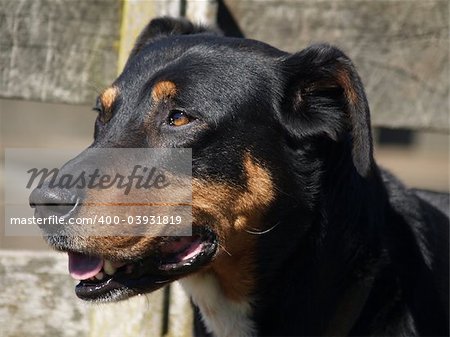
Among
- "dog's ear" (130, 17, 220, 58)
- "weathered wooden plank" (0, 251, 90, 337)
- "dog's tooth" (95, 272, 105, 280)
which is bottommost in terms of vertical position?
"weathered wooden plank" (0, 251, 90, 337)

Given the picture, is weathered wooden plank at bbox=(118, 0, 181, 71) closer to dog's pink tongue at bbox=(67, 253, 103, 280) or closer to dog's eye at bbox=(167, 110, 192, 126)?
dog's eye at bbox=(167, 110, 192, 126)

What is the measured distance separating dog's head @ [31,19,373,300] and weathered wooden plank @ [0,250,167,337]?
2.40ft

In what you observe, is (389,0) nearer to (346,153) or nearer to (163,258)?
(346,153)

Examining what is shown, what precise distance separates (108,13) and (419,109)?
1.48 m

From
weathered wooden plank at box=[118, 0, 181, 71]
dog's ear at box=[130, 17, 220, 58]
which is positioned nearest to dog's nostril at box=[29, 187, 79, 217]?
dog's ear at box=[130, 17, 220, 58]

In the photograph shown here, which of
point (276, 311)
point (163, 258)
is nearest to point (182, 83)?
point (163, 258)

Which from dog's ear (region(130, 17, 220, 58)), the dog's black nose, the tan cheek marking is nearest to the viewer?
the dog's black nose

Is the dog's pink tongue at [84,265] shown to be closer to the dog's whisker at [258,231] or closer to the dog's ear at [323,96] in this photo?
the dog's whisker at [258,231]

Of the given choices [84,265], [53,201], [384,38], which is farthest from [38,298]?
[384,38]

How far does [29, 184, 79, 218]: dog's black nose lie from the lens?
293cm

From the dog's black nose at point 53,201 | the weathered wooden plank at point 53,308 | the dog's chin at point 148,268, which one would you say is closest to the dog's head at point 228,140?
the dog's chin at point 148,268

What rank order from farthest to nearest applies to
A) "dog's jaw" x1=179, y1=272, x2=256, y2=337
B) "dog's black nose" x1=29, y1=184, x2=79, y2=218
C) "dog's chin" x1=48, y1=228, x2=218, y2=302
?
"dog's jaw" x1=179, y1=272, x2=256, y2=337 → "dog's chin" x1=48, y1=228, x2=218, y2=302 → "dog's black nose" x1=29, y1=184, x2=79, y2=218

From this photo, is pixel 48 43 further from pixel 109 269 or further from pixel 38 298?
pixel 109 269

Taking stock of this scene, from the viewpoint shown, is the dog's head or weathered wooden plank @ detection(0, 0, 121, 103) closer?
the dog's head
